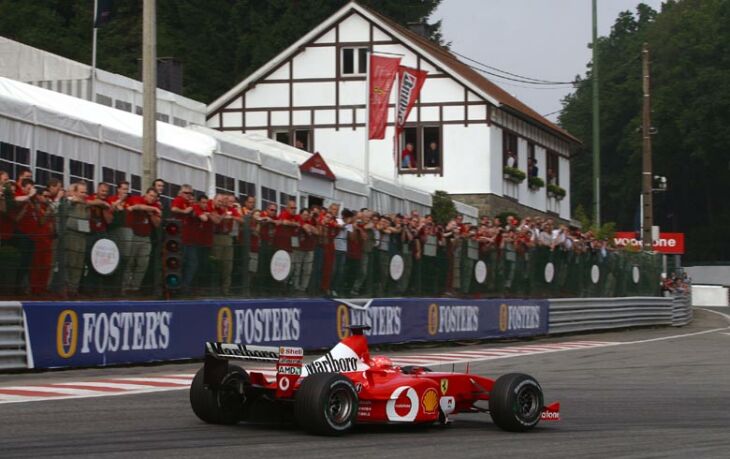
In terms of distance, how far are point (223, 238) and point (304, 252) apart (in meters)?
2.07

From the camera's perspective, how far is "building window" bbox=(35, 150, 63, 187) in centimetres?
2044

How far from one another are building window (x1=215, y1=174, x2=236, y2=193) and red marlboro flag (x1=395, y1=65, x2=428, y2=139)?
1052cm

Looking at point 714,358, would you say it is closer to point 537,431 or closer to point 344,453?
point 537,431

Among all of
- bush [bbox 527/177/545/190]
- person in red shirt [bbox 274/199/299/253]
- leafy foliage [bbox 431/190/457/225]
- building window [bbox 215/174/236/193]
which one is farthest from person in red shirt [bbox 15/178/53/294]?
bush [bbox 527/177/545/190]

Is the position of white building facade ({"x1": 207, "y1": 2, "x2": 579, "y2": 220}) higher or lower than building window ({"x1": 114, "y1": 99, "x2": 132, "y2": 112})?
higher

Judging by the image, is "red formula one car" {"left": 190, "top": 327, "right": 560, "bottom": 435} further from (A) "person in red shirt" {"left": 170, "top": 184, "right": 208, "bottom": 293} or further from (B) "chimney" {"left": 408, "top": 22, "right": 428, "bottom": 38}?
(B) "chimney" {"left": 408, "top": 22, "right": 428, "bottom": 38}

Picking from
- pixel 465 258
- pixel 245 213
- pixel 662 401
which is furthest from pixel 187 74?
pixel 662 401

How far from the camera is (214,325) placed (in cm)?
1781

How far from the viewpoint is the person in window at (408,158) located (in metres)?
47.9

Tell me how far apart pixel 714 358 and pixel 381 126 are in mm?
17385

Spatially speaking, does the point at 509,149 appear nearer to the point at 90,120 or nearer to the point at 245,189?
the point at 245,189

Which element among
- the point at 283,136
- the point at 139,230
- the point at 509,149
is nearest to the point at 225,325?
the point at 139,230

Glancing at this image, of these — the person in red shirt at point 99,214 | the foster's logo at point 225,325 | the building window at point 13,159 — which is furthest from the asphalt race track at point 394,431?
the building window at point 13,159

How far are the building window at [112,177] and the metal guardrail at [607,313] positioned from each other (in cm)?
1012
